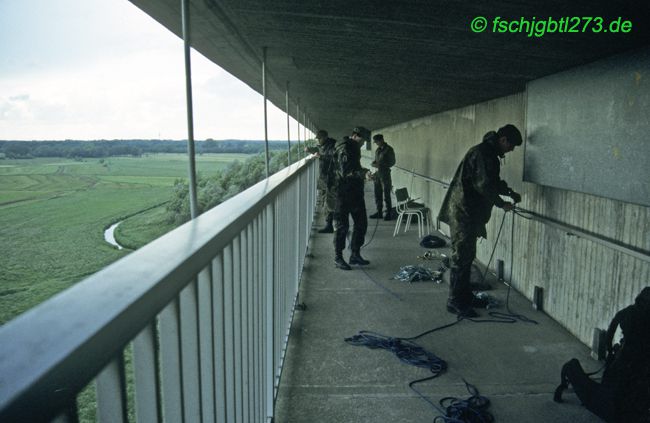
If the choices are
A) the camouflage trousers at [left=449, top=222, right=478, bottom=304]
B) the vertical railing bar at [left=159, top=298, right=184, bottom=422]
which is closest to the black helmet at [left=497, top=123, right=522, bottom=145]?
the camouflage trousers at [left=449, top=222, right=478, bottom=304]

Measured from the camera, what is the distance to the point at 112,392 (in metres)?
→ 0.77

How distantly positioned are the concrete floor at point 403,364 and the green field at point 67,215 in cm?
188

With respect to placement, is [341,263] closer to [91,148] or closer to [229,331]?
[229,331]

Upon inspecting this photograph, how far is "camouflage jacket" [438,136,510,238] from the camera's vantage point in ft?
15.2

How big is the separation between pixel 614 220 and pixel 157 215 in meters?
3.47

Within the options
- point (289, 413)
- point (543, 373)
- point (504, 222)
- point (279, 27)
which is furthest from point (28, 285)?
point (504, 222)

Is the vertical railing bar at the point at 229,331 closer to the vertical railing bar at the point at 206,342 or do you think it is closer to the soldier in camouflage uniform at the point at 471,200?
the vertical railing bar at the point at 206,342

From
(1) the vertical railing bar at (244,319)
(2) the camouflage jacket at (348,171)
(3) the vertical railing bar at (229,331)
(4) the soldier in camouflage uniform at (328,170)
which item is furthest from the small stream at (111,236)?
(4) the soldier in camouflage uniform at (328,170)

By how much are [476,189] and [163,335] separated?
4.10 m

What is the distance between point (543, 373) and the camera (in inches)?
143

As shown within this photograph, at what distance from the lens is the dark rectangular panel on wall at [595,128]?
135 inches

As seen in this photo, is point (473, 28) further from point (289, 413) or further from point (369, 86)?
point (369, 86)

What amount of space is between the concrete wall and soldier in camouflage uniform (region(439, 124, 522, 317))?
0.55m

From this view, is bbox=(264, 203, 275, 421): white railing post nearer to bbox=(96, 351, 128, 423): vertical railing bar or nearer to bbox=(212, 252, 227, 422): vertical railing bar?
bbox=(212, 252, 227, 422): vertical railing bar
